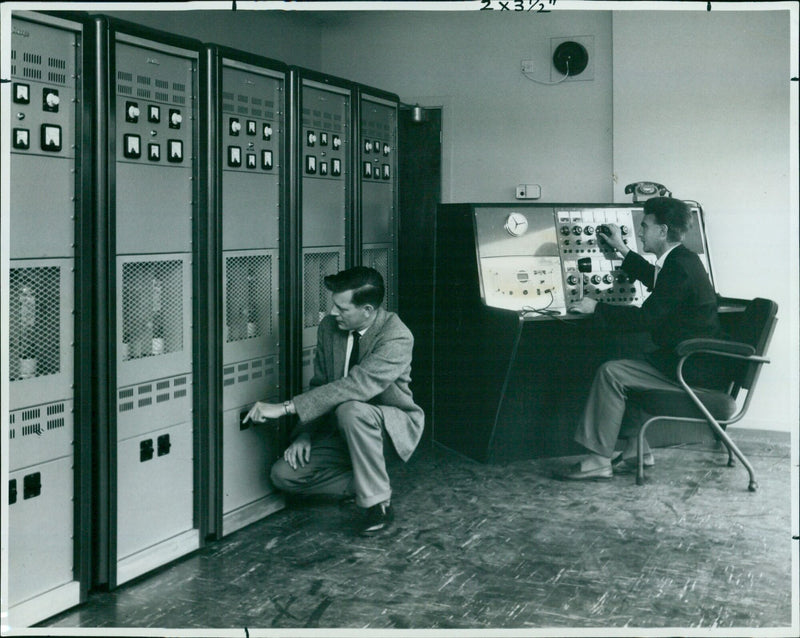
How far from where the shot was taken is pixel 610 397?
453 cm

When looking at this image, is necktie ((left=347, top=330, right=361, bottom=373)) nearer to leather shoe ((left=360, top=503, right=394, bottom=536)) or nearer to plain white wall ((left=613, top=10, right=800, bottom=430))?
leather shoe ((left=360, top=503, right=394, bottom=536))

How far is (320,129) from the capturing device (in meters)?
4.19

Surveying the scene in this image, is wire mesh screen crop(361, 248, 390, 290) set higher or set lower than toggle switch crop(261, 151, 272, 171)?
lower

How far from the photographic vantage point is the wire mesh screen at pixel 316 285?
4.21 m

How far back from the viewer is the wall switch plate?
19.1ft

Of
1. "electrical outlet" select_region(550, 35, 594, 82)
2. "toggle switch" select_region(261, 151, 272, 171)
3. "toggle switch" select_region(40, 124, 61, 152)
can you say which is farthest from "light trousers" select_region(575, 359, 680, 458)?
"toggle switch" select_region(40, 124, 61, 152)

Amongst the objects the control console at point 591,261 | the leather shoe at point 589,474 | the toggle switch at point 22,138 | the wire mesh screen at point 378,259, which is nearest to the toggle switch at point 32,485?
the toggle switch at point 22,138

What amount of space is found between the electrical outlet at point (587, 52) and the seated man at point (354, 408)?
8.33 ft

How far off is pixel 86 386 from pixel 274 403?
1096 millimetres

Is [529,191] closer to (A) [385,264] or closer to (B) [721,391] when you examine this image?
(A) [385,264]

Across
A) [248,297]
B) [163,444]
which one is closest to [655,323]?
[248,297]

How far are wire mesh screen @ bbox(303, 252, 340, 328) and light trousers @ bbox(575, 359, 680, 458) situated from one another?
1344 mm

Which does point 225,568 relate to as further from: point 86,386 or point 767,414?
point 767,414

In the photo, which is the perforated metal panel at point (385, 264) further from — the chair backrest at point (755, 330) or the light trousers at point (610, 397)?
the chair backrest at point (755, 330)
